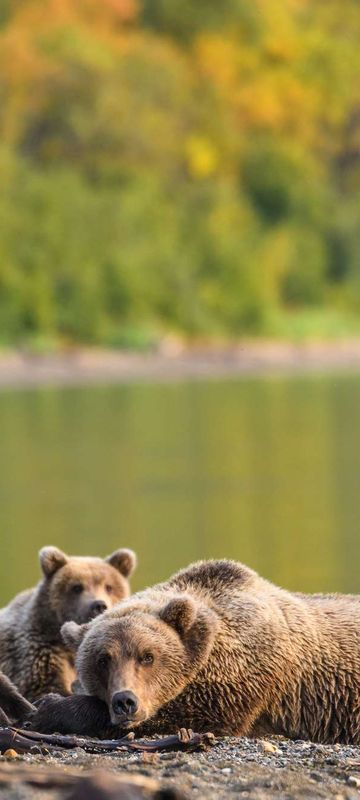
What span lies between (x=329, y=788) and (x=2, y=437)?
81.4ft

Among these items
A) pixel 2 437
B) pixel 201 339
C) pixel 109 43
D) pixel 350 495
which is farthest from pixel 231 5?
pixel 350 495

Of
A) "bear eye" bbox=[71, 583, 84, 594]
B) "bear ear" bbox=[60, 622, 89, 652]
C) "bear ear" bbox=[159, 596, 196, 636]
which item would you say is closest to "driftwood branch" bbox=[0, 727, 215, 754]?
"bear ear" bbox=[159, 596, 196, 636]

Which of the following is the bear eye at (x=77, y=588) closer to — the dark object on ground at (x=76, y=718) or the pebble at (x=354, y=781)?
the dark object on ground at (x=76, y=718)

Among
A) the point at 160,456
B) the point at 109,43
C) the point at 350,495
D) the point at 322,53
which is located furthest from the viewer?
the point at 322,53

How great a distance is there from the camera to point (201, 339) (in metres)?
47.7

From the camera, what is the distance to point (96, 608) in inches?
253

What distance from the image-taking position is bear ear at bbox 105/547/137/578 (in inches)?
275

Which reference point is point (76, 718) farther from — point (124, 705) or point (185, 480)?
point (185, 480)

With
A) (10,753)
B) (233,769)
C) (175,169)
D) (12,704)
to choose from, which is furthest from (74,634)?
(175,169)

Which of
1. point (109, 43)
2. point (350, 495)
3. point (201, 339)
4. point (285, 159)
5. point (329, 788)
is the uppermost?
point (109, 43)

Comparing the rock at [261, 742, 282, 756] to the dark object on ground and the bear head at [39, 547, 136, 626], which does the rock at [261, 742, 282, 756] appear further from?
the bear head at [39, 547, 136, 626]

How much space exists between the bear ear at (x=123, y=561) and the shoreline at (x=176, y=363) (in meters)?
32.9

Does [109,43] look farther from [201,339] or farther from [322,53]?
[201,339]

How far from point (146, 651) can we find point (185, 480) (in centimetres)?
1656
